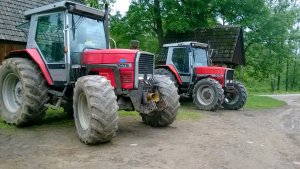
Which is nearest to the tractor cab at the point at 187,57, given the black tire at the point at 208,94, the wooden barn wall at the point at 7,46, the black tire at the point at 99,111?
the black tire at the point at 208,94

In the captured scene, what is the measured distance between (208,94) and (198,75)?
3.57 ft

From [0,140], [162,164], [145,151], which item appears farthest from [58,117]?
[162,164]

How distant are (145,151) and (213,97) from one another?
698 cm

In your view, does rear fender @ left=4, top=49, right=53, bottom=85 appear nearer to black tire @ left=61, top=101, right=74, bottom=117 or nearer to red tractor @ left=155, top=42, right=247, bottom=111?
black tire @ left=61, top=101, right=74, bottom=117

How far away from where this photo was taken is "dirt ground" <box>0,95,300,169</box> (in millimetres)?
5160

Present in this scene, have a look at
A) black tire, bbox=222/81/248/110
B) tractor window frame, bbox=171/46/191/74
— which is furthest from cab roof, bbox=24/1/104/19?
black tire, bbox=222/81/248/110

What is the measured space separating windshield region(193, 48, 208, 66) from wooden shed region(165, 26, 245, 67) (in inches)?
260

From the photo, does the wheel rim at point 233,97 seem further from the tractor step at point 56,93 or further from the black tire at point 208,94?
the tractor step at point 56,93

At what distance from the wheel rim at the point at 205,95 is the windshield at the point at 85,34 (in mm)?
5680

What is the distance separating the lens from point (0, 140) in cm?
648

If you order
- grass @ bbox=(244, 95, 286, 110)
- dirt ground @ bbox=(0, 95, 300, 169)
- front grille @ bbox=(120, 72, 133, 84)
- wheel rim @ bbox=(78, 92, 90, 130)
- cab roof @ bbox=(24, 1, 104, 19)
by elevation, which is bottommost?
grass @ bbox=(244, 95, 286, 110)

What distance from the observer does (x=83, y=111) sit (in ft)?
21.8

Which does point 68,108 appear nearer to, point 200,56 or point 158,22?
point 200,56

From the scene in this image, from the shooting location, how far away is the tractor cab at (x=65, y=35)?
24.0ft
